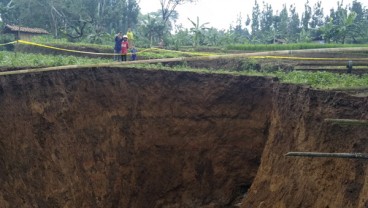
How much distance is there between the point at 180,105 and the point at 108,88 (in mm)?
1983

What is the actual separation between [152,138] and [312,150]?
5.08m

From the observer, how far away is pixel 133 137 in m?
12.5

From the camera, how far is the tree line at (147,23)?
2495cm

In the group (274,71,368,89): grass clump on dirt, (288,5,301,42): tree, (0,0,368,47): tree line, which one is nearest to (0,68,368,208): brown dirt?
(274,71,368,89): grass clump on dirt

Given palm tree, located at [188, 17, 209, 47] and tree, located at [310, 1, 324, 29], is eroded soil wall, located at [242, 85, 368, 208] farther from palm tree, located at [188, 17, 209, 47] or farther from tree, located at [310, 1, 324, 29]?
tree, located at [310, 1, 324, 29]

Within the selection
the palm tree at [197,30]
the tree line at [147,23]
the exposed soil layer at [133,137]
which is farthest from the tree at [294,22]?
the exposed soil layer at [133,137]

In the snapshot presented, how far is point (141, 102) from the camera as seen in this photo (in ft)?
40.8

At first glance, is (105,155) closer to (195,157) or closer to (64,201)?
(64,201)

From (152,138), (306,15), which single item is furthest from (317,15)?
(152,138)

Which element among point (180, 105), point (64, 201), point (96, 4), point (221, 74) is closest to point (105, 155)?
point (64, 201)

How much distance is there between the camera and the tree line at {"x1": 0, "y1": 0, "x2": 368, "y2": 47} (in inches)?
982

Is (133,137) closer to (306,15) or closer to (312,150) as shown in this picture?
(312,150)

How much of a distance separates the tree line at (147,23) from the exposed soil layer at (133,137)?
10.0 metres

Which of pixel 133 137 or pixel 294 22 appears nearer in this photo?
pixel 133 137
